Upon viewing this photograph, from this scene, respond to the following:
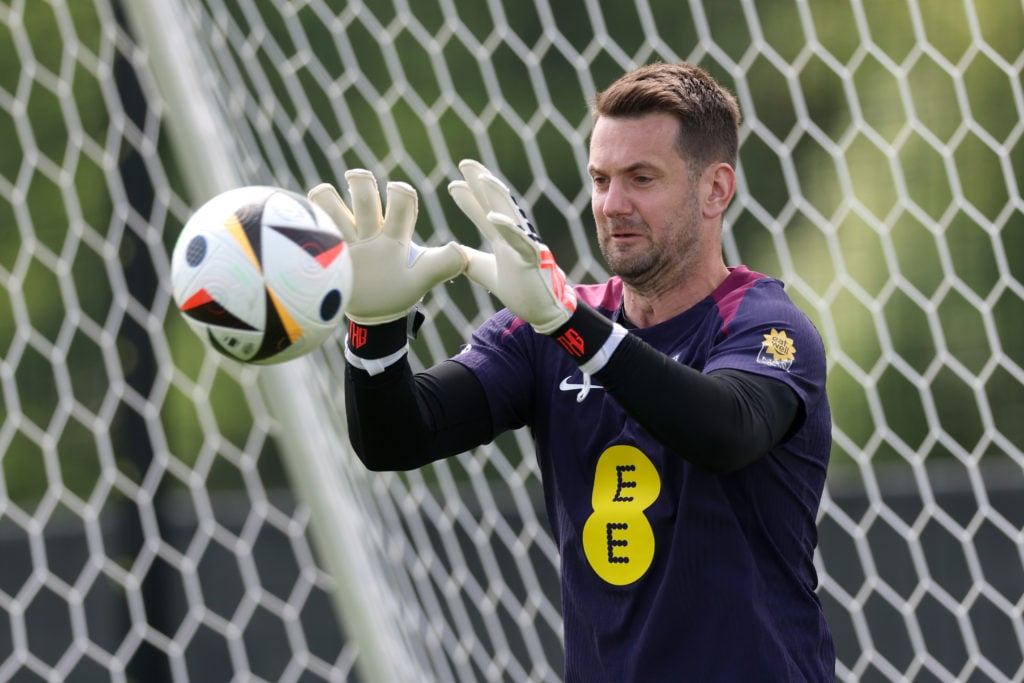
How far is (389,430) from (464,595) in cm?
271

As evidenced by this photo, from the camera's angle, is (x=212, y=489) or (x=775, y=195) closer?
(x=775, y=195)

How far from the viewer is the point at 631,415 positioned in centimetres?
204

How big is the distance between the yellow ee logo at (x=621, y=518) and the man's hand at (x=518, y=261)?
0.35 metres

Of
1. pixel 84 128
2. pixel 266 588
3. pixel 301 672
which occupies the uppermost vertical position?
pixel 84 128


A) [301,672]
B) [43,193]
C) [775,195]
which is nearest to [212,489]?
[43,193]

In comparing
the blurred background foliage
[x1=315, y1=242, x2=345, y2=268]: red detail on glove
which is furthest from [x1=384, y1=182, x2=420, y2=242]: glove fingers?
the blurred background foliage

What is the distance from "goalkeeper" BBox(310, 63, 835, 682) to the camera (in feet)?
7.07

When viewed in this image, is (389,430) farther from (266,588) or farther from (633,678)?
(266,588)

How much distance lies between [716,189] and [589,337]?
547mm

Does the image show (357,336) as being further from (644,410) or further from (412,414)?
(644,410)

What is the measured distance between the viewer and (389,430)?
92.8 inches

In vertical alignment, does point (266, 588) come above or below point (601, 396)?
below

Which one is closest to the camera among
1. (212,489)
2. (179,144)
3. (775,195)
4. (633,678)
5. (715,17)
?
(633,678)

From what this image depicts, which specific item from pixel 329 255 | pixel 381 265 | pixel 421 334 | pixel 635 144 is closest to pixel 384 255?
pixel 381 265
